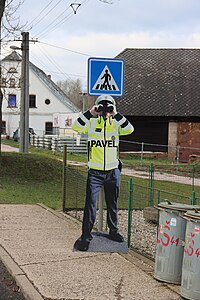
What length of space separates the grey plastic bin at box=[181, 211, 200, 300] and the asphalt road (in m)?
1.81

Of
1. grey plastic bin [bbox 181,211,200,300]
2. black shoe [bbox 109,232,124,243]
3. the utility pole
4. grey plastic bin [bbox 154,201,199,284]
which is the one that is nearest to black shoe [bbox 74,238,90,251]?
black shoe [bbox 109,232,124,243]

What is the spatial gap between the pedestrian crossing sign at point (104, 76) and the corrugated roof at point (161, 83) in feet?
107

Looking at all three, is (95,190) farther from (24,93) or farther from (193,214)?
(24,93)

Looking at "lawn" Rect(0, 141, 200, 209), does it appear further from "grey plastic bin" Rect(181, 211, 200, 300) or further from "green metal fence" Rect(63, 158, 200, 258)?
"grey plastic bin" Rect(181, 211, 200, 300)

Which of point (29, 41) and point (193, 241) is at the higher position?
point (29, 41)

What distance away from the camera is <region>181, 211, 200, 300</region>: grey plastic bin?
6207mm

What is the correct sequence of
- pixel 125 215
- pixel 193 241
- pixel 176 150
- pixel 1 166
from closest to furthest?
pixel 193 241, pixel 125 215, pixel 1 166, pixel 176 150

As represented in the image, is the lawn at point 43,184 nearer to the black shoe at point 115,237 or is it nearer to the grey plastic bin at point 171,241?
the black shoe at point 115,237

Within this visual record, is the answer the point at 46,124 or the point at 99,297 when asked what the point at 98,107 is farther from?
the point at 46,124

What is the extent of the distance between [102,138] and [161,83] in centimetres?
3703

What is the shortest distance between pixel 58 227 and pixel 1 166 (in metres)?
10.7

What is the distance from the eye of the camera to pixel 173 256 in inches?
271

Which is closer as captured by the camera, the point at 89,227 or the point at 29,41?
the point at 89,227

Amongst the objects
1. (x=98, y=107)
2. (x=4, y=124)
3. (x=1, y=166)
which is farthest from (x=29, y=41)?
(x=4, y=124)
